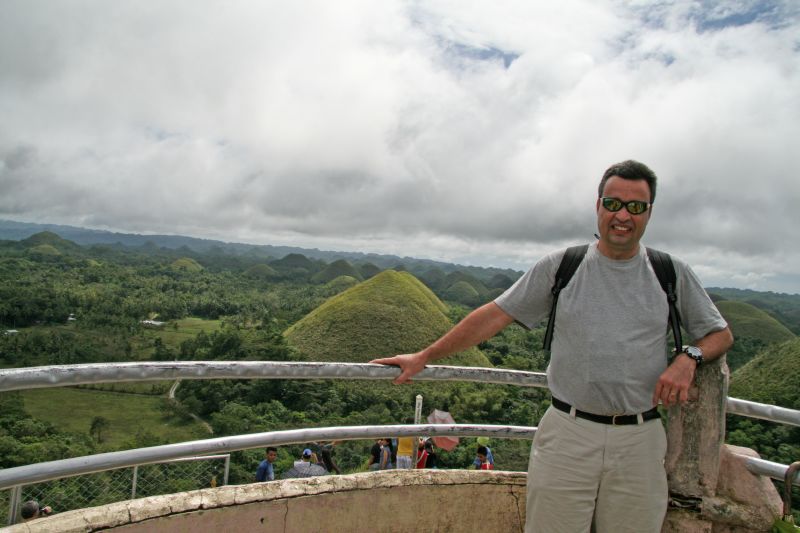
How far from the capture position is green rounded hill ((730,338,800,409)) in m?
27.8

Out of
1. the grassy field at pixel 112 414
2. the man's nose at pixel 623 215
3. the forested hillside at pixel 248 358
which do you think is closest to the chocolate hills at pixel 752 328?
the forested hillside at pixel 248 358

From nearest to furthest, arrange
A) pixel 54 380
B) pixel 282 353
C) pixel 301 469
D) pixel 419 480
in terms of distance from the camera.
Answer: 1. pixel 54 380
2. pixel 419 480
3. pixel 301 469
4. pixel 282 353

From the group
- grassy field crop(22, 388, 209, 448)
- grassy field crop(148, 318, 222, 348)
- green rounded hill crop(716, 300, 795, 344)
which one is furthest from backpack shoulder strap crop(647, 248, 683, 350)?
green rounded hill crop(716, 300, 795, 344)

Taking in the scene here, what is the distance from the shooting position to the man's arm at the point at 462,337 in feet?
6.12

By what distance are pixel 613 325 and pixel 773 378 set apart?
3638 centimetres

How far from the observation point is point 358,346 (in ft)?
125

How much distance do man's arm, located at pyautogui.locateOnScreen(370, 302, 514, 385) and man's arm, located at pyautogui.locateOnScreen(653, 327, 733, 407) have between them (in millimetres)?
502

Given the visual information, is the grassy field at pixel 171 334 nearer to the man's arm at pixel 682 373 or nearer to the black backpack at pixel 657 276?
the black backpack at pixel 657 276

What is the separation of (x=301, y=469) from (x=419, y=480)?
357cm

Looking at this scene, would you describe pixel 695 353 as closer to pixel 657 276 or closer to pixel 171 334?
pixel 657 276

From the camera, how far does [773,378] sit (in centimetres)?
3091

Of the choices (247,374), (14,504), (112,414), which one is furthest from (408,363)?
(112,414)

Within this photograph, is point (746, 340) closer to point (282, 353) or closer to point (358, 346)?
point (358, 346)

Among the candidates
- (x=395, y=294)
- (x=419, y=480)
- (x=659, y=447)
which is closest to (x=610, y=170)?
(x=659, y=447)
